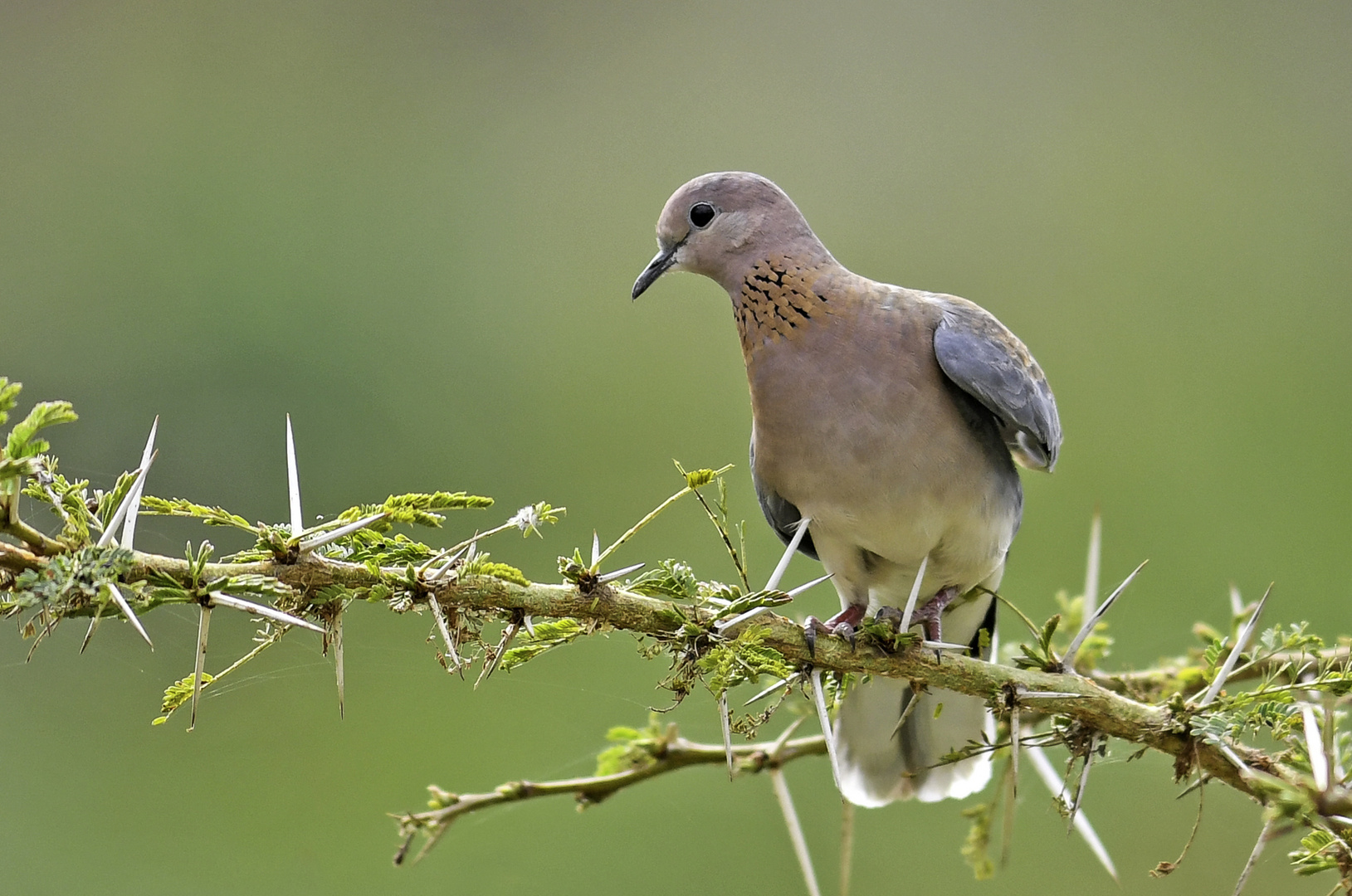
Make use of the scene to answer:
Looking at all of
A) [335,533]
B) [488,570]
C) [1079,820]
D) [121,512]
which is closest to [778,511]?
[1079,820]

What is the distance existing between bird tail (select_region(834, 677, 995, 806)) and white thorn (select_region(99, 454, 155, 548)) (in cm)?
142

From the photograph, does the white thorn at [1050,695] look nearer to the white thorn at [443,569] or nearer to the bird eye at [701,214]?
the white thorn at [443,569]

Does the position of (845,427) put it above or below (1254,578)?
above

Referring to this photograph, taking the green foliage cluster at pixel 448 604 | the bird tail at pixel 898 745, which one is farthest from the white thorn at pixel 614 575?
the bird tail at pixel 898 745

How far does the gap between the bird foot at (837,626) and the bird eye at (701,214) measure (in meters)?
0.76

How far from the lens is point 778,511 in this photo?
2162 millimetres

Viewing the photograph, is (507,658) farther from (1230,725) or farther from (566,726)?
(566,726)

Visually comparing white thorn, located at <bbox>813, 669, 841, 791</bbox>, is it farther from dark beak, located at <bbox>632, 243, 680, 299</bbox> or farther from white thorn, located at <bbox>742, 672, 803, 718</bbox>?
dark beak, located at <bbox>632, 243, 680, 299</bbox>

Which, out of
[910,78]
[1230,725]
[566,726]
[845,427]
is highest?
[910,78]

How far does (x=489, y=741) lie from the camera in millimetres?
4082

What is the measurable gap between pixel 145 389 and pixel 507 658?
360cm

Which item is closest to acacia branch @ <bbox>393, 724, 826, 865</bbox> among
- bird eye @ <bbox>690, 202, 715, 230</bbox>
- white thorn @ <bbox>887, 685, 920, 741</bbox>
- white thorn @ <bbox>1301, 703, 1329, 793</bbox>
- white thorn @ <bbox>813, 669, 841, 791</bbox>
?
white thorn @ <bbox>887, 685, 920, 741</bbox>

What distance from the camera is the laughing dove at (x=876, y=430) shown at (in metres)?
1.89

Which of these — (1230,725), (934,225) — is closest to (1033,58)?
(934,225)
